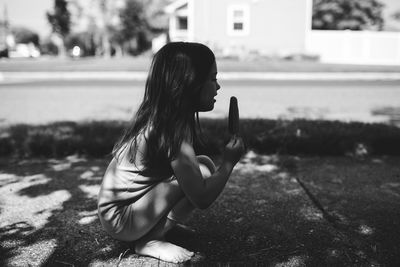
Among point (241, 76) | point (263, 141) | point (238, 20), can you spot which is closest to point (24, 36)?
point (238, 20)

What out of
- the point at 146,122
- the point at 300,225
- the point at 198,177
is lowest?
the point at 300,225

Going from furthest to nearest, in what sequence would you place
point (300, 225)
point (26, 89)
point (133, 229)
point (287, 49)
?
point (287, 49) < point (26, 89) < point (300, 225) < point (133, 229)

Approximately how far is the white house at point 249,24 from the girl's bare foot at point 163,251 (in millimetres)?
21515

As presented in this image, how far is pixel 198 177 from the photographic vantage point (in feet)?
6.01

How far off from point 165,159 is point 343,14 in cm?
5023

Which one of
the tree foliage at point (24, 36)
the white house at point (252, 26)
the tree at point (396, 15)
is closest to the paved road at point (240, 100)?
the white house at point (252, 26)

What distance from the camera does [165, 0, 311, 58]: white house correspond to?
2338 cm

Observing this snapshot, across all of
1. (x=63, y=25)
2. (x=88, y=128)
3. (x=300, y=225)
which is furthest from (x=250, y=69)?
(x=63, y=25)

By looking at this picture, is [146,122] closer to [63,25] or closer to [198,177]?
[198,177]

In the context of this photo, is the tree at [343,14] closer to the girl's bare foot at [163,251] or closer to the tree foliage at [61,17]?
the tree foliage at [61,17]

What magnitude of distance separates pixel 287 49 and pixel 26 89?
17469 millimetres

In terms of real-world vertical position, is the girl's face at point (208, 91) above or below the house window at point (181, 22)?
below

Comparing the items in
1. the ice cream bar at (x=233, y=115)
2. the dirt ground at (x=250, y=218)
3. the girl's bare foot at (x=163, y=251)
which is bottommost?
the dirt ground at (x=250, y=218)

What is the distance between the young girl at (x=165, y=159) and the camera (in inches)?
71.4
